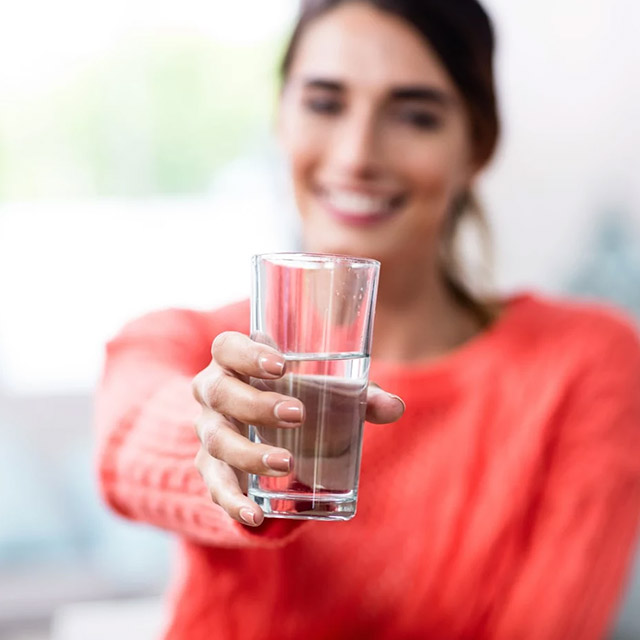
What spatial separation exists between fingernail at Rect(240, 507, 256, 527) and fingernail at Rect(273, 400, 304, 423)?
0.10 feet

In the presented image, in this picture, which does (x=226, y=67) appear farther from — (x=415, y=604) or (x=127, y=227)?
(x=415, y=604)

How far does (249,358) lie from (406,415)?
1.32 ft

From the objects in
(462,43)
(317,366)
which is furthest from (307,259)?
(462,43)

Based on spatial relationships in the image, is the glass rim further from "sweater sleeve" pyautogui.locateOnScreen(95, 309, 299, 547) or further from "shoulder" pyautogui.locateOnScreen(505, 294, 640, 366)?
"shoulder" pyautogui.locateOnScreen(505, 294, 640, 366)

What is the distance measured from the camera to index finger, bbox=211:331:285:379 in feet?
0.89

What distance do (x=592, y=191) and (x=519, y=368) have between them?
0.51 m

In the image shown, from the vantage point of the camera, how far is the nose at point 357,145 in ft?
1.61

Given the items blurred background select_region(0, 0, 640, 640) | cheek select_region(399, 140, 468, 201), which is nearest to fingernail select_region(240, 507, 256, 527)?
cheek select_region(399, 140, 468, 201)

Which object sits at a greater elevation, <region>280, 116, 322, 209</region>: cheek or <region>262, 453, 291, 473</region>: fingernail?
<region>280, 116, 322, 209</region>: cheek

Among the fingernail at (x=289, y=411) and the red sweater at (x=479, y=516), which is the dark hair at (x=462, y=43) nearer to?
the red sweater at (x=479, y=516)

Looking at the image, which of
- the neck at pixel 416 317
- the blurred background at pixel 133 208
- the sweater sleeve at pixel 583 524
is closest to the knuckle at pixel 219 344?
the neck at pixel 416 317

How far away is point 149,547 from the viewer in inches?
47.3

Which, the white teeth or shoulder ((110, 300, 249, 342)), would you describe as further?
the white teeth

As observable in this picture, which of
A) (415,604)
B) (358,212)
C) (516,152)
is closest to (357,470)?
(358,212)
